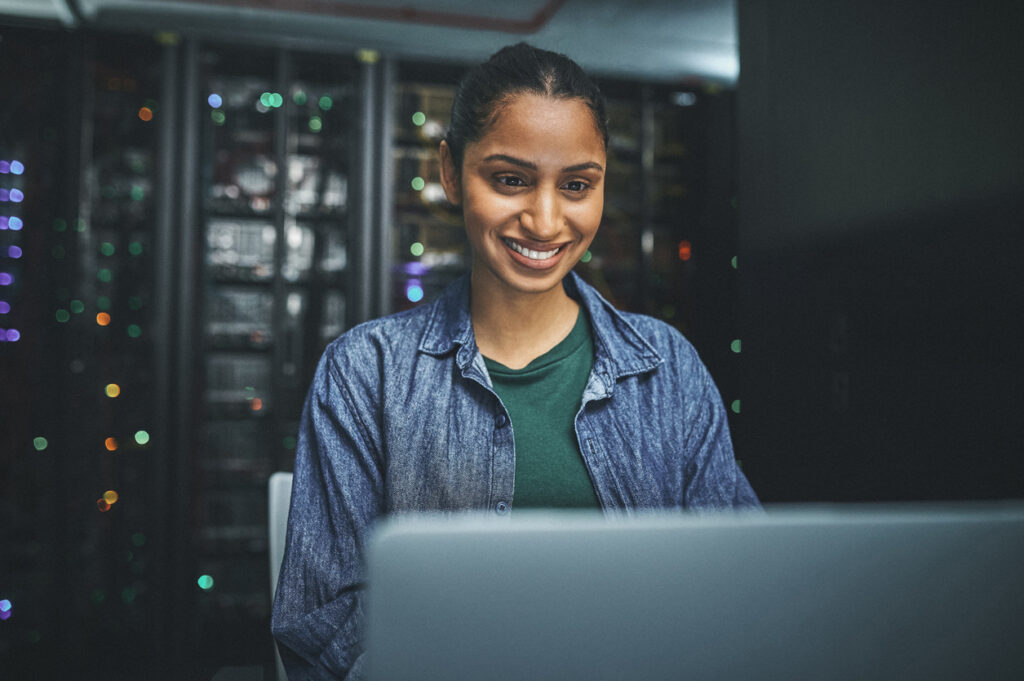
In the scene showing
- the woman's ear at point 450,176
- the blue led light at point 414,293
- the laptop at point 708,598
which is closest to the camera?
the laptop at point 708,598

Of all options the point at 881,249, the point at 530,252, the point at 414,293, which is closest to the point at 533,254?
the point at 530,252

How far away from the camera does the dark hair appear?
76 cm

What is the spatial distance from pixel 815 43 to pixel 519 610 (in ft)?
3.97

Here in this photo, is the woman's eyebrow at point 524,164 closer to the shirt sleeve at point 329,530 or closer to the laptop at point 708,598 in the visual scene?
the shirt sleeve at point 329,530

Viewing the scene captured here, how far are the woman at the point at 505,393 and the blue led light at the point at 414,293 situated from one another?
86.0 inches

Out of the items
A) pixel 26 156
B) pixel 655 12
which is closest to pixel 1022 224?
pixel 655 12

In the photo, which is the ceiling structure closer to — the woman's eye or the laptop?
the woman's eye

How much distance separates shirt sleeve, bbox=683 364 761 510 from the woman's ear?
0.40m

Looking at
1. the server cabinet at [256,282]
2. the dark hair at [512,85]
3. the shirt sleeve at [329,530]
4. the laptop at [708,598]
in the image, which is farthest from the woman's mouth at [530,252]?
the server cabinet at [256,282]

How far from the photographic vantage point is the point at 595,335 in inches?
34.6

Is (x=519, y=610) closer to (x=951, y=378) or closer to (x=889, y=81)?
(x=951, y=378)

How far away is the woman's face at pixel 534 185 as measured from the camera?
2.43ft

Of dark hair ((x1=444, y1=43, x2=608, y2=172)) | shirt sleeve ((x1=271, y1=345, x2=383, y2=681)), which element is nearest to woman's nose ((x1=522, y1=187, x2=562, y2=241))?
dark hair ((x1=444, y1=43, x2=608, y2=172))

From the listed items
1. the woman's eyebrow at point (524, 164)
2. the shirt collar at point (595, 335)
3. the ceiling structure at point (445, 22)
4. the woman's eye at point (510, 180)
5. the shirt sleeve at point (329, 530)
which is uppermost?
the ceiling structure at point (445, 22)
